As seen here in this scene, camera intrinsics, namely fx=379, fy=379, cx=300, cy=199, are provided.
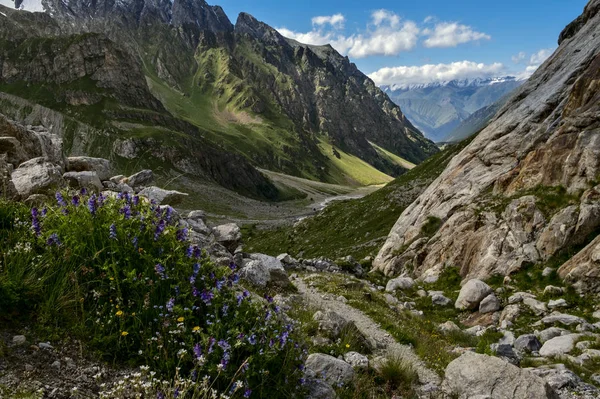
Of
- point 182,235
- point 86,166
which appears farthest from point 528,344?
point 86,166

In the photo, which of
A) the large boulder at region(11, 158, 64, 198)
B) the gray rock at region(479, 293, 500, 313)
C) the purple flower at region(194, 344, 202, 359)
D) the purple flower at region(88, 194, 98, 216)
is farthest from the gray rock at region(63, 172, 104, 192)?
the gray rock at region(479, 293, 500, 313)

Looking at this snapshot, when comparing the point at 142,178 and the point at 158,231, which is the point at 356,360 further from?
the point at 142,178

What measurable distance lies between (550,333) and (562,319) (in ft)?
5.12

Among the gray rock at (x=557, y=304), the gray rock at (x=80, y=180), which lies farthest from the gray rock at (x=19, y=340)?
the gray rock at (x=557, y=304)

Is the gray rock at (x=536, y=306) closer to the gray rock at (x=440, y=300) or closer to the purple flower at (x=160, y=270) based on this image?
the gray rock at (x=440, y=300)

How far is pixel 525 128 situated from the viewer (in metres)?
32.6

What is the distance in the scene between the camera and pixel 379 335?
558 inches

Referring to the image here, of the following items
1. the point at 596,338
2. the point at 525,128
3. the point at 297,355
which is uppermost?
the point at 525,128

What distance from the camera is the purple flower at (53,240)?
6.39 meters

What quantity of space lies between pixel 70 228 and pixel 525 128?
3556 cm

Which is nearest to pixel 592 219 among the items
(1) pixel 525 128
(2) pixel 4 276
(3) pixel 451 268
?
(3) pixel 451 268

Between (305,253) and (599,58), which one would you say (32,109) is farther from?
(599,58)

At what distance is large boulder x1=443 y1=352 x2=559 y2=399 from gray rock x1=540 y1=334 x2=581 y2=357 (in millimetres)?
7034

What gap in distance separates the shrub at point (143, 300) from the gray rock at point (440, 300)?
17780mm
